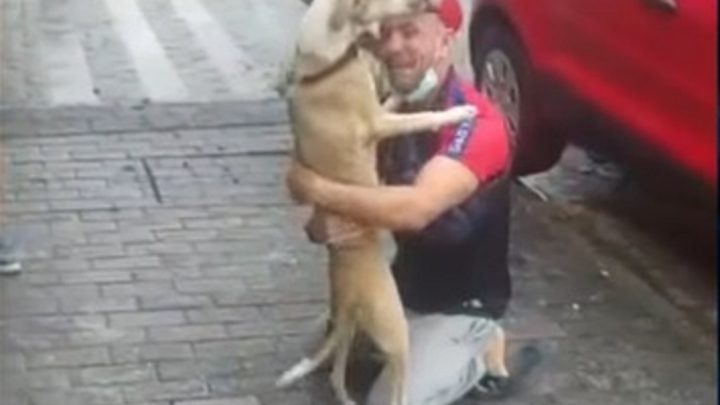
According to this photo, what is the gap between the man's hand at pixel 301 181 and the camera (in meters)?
4.44

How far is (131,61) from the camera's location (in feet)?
31.6

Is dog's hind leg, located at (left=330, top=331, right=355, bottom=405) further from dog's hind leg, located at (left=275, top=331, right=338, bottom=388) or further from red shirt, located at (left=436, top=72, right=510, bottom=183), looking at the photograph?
red shirt, located at (left=436, top=72, right=510, bottom=183)

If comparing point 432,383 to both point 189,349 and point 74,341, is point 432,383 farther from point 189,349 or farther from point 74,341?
point 74,341

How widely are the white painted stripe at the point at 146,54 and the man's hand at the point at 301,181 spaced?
4265mm

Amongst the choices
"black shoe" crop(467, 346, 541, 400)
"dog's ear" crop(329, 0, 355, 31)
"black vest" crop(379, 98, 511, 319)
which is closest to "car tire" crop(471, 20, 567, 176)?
"black shoe" crop(467, 346, 541, 400)

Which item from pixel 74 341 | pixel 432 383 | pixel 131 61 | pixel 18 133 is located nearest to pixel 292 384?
pixel 432 383

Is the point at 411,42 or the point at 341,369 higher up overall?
the point at 411,42

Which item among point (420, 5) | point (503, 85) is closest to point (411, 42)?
point (420, 5)

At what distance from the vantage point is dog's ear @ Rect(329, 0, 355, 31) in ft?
14.0

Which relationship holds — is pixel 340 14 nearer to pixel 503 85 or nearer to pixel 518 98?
pixel 518 98

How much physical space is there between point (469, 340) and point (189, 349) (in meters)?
0.97

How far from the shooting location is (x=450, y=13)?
15.0 feet

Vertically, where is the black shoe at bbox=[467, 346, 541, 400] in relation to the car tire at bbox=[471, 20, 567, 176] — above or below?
above

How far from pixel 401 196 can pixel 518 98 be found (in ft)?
9.56
